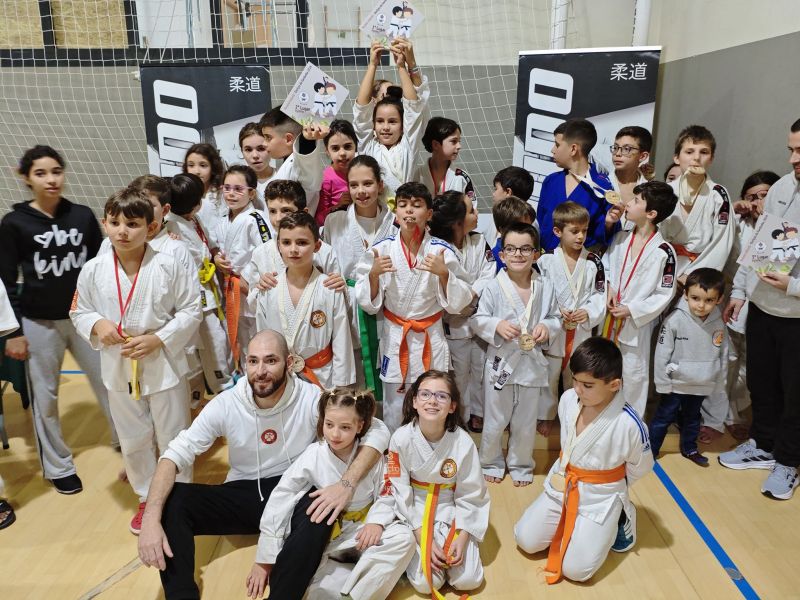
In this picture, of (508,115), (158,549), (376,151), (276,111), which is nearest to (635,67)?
(508,115)

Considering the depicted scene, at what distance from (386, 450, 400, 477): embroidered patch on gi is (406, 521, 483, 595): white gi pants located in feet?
0.96

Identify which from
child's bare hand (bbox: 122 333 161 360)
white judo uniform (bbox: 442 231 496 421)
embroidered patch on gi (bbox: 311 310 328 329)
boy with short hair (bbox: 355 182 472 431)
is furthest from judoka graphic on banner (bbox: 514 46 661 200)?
child's bare hand (bbox: 122 333 161 360)

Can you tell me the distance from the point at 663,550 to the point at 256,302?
7.38 feet

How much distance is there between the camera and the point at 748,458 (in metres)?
3.29

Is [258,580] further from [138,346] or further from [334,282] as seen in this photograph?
[334,282]

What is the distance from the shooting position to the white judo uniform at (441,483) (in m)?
2.47

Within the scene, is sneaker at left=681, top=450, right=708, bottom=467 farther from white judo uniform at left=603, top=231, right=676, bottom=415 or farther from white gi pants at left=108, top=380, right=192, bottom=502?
white gi pants at left=108, top=380, right=192, bottom=502

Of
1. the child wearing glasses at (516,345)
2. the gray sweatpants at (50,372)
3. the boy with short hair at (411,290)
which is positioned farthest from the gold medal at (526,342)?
the gray sweatpants at (50,372)

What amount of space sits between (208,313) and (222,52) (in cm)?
315

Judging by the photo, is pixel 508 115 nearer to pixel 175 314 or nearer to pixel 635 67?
pixel 635 67

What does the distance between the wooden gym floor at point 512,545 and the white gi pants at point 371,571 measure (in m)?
0.16

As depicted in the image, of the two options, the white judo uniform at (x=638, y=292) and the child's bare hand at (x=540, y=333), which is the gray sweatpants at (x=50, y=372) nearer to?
the child's bare hand at (x=540, y=333)

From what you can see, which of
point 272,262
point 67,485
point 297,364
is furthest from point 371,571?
point 67,485

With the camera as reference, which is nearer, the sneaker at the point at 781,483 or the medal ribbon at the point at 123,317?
the medal ribbon at the point at 123,317
